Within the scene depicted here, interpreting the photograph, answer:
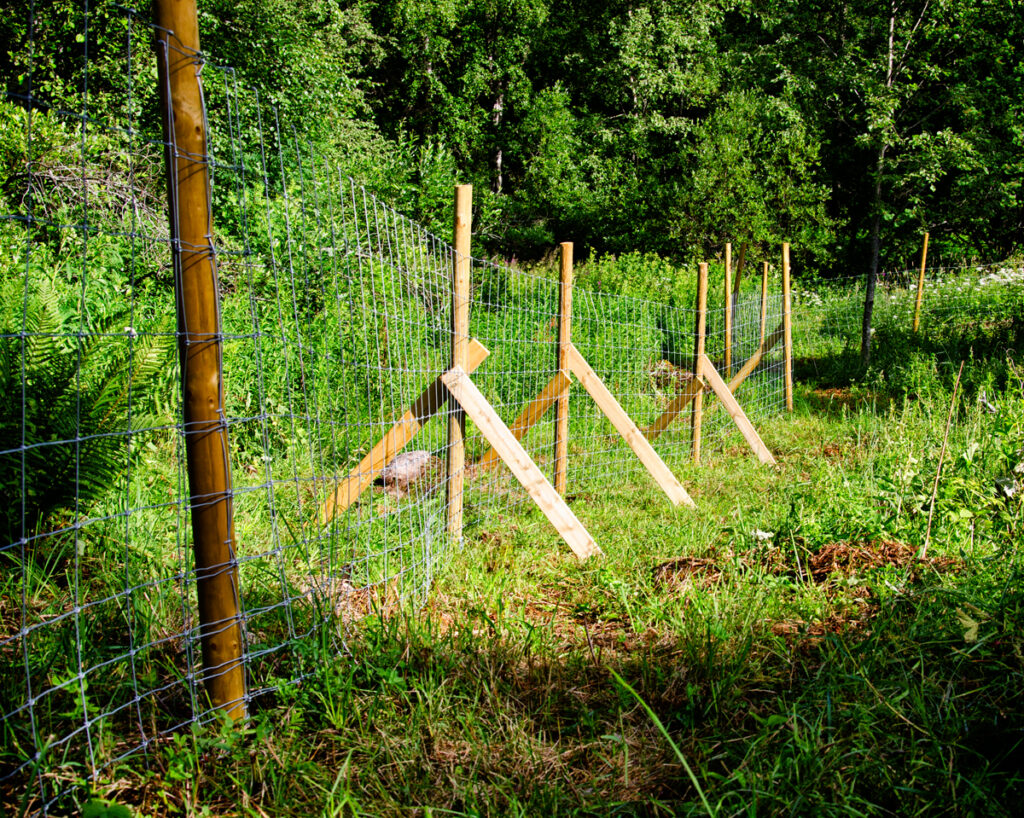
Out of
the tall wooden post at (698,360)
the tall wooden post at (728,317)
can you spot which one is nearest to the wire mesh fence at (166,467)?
the tall wooden post at (698,360)

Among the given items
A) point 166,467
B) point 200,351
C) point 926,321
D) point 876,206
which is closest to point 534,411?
point 166,467

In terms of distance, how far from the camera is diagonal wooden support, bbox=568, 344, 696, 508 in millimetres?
5000

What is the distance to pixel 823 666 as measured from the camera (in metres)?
2.48

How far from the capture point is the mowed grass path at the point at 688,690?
6.59 ft

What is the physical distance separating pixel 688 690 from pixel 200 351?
1.90m

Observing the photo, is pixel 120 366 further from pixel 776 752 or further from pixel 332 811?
pixel 776 752

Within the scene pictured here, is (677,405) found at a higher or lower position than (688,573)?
higher

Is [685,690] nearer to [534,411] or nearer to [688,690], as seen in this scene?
[688,690]

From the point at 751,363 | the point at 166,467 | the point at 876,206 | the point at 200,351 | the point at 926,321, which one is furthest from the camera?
the point at 926,321

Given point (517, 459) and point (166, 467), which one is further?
point (166, 467)

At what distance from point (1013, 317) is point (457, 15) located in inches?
851

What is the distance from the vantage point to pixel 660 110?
26359 millimetres

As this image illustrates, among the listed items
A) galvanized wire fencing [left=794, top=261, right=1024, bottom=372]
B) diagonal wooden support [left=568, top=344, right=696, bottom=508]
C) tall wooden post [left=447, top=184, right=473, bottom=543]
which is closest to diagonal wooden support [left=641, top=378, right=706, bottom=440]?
diagonal wooden support [left=568, top=344, right=696, bottom=508]

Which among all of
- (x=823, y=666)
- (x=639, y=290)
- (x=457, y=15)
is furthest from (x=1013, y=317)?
(x=457, y=15)
